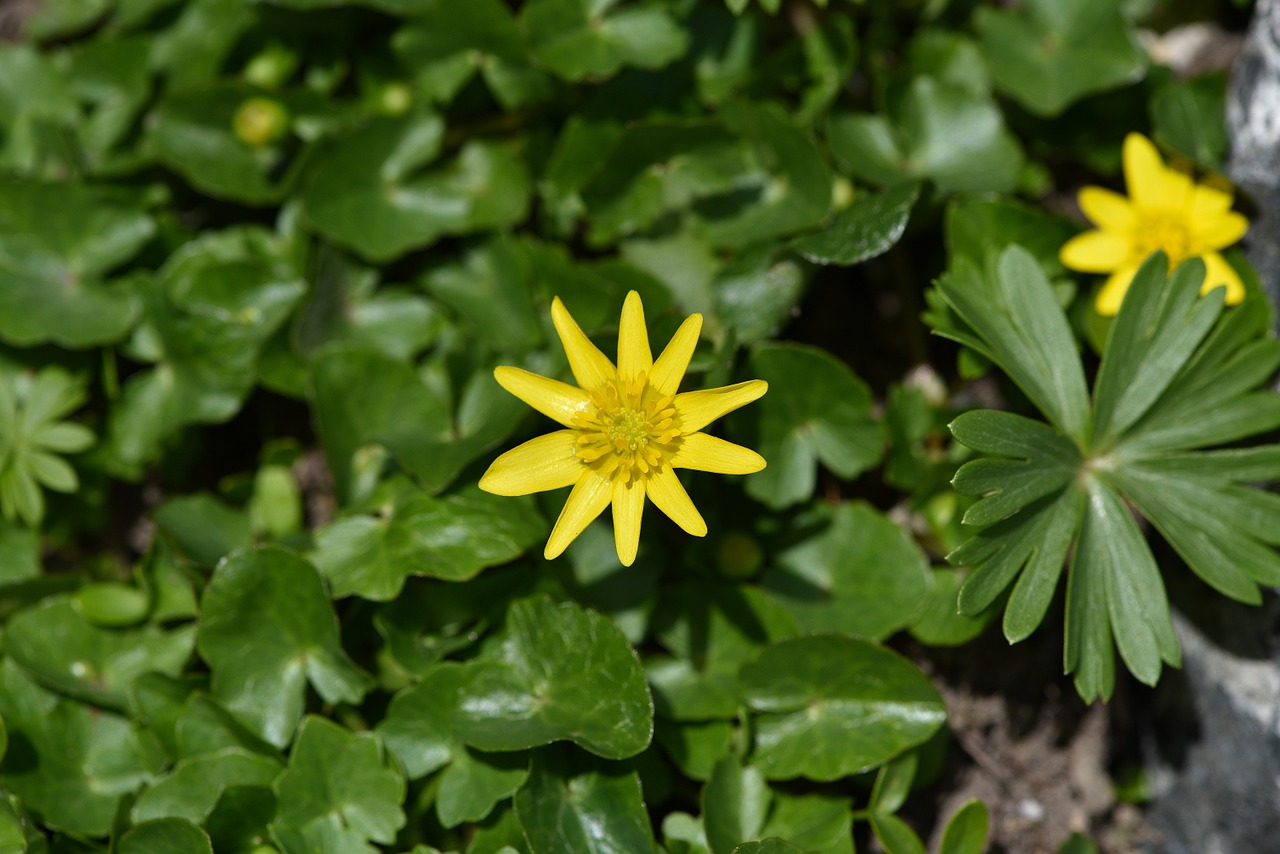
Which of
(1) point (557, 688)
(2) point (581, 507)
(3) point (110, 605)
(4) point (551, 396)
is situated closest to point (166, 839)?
(3) point (110, 605)

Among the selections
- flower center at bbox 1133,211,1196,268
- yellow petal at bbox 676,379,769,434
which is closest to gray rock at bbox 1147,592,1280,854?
flower center at bbox 1133,211,1196,268

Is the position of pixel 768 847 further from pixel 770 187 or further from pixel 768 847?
pixel 770 187

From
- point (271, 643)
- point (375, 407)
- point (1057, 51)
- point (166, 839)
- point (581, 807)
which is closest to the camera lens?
point (166, 839)

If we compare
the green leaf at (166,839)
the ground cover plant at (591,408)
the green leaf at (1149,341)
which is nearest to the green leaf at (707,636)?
the ground cover plant at (591,408)

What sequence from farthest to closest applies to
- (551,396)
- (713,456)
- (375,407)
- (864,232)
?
(375,407), (864,232), (551,396), (713,456)

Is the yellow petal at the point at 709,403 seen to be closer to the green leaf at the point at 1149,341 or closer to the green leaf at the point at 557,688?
the green leaf at the point at 557,688

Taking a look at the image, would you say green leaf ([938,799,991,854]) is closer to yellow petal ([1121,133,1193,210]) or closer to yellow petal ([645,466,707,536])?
yellow petal ([645,466,707,536])
